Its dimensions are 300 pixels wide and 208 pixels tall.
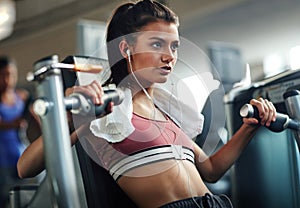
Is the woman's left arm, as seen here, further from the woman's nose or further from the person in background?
the person in background

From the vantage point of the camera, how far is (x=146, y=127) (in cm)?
109

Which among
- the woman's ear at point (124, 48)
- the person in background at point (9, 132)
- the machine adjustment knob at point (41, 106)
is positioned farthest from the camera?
the person in background at point (9, 132)

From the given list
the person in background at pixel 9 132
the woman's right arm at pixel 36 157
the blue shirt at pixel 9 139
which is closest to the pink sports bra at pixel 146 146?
the woman's right arm at pixel 36 157

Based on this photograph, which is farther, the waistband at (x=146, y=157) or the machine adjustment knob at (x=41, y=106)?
the waistband at (x=146, y=157)

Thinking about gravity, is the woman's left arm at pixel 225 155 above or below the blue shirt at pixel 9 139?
below

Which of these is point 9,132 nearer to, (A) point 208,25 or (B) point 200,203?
(B) point 200,203

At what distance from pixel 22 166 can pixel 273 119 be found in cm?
51

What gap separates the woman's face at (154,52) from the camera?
1.07 m

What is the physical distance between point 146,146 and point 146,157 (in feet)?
0.07

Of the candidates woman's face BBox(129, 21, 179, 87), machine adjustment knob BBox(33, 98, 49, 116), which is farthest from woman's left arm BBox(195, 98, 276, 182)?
machine adjustment knob BBox(33, 98, 49, 116)

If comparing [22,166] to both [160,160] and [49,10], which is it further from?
[49,10]

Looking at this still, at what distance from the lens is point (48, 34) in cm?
547

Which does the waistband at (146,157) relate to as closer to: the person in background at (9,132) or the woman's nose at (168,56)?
the woman's nose at (168,56)

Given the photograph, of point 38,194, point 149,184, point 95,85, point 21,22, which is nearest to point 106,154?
point 149,184
